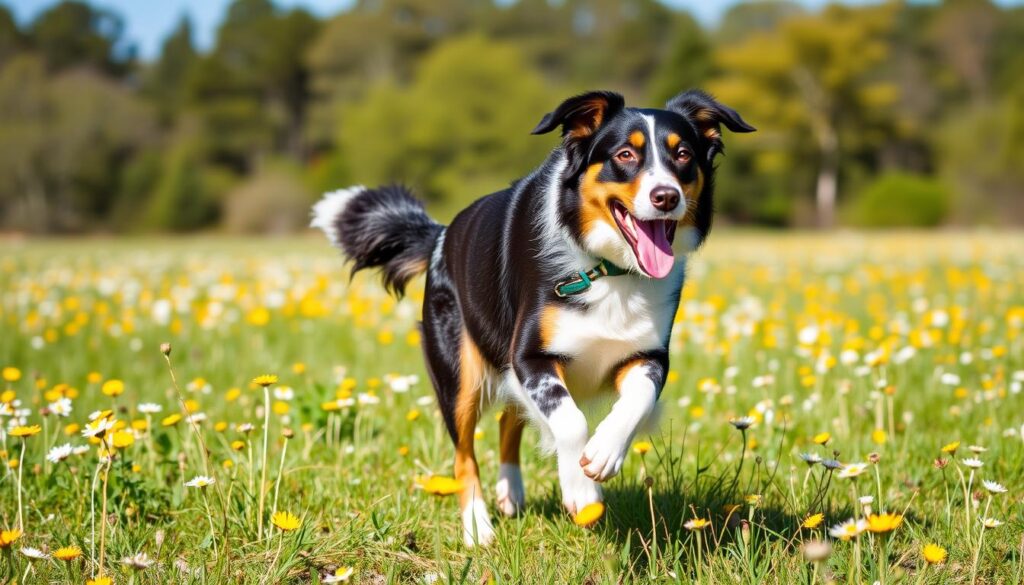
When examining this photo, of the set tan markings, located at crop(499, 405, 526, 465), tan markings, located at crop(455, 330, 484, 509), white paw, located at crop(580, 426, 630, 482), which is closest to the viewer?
white paw, located at crop(580, 426, 630, 482)

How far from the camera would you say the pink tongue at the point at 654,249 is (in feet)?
9.64

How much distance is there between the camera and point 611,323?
2.99 metres

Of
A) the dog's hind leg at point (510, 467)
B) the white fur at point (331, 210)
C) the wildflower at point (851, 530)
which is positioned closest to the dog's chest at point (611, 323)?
the dog's hind leg at point (510, 467)

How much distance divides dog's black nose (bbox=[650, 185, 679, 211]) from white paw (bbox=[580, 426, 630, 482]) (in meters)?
0.68

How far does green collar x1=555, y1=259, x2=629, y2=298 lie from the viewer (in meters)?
3.02

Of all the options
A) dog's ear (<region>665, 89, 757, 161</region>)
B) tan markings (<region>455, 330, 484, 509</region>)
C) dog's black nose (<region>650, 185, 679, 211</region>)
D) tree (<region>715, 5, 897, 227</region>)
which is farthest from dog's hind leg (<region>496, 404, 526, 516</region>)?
tree (<region>715, 5, 897, 227</region>)

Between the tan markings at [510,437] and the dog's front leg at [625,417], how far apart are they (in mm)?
765

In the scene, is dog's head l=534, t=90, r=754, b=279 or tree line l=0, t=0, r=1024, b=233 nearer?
dog's head l=534, t=90, r=754, b=279

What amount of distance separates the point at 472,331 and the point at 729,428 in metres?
1.53

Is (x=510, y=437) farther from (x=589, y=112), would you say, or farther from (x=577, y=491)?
(x=589, y=112)

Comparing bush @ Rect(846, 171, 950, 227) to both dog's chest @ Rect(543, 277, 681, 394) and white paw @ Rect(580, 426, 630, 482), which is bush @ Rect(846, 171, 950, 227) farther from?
white paw @ Rect(580, 426, 630, 482)

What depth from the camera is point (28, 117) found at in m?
38.9

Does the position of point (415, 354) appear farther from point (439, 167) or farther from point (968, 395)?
point (439, 167)

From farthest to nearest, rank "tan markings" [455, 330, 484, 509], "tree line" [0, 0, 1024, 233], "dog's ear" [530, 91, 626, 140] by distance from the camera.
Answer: "tree line" [0, 0, 1024, 233], "tan markings" [455, 330, 484, 509], "dog's ear" [530, 91, 626, 140]
